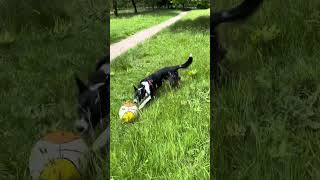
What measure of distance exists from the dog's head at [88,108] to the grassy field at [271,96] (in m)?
1.00

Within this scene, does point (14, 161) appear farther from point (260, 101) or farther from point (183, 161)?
point (260, 101)

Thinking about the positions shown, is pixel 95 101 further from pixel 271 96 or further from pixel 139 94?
pixel 271 96

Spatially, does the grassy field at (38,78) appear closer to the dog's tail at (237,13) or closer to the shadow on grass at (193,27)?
the dog's tail at (237,13)

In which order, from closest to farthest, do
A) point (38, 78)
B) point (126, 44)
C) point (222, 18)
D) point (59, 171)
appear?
point (59, 171) → point (222, 18) → point (38, 78) → point (126, 44)

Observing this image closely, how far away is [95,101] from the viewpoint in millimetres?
3262

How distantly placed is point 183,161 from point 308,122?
968 millimetres

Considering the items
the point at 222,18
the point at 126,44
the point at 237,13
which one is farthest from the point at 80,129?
the point at 126,44

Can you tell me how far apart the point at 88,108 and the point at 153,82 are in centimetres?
159

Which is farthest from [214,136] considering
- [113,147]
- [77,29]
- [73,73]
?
[77,29]

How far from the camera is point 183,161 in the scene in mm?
2787

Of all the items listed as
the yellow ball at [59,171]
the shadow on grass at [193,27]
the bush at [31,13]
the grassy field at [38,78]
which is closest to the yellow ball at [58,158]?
the yellow ball at [59,171]

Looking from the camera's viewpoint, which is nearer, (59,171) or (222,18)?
(59,171)

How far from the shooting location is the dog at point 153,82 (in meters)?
4.35

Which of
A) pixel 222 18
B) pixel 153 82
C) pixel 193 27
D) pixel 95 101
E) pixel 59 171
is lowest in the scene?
pixel 59 171
